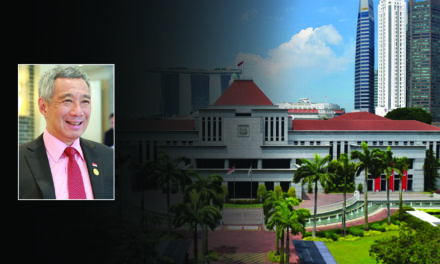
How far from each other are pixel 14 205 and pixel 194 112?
6.68m

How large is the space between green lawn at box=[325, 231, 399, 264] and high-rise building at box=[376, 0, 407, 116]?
8386 mm

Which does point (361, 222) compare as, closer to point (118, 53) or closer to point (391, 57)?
point (391, 57)

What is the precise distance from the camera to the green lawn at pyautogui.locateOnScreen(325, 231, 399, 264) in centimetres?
1020

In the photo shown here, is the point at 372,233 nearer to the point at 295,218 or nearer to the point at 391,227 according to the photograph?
the point at 391,227

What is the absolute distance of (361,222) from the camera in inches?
502

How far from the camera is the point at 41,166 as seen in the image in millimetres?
9883

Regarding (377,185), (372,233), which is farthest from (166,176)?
(377,185)

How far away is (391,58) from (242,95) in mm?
10197

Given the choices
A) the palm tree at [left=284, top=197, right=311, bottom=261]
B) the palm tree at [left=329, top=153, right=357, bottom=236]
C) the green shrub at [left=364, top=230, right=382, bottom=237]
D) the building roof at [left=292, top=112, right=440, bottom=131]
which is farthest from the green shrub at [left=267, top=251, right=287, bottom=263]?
the building roof at [left=292, top=112, right=440, bottom=131]

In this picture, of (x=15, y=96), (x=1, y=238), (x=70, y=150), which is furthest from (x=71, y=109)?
(x=1, y=238)

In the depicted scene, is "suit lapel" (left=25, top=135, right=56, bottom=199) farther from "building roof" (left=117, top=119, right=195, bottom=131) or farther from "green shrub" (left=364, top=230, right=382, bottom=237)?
"green shrub" (left=364, top=230, right=382, bottom=237)

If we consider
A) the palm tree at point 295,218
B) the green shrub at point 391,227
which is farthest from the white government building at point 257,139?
the palm tree at point 295,218

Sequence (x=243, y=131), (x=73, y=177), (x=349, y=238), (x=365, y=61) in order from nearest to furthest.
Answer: (x=73, y=177) < (x=349, y=238) < (x=243, y=131) < (x=365, y=61)

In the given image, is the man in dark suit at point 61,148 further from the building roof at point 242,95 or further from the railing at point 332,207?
the railing at point 332,207
